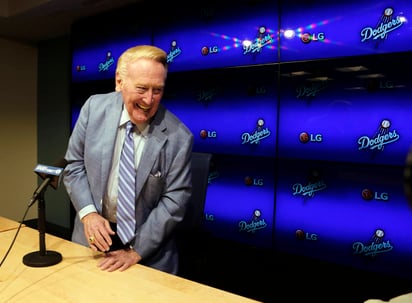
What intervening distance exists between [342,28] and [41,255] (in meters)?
1.84

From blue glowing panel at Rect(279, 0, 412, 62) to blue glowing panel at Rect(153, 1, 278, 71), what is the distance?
12cm

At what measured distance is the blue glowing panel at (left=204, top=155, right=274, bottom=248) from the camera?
2.42 m

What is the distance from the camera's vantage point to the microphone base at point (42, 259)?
1230mm

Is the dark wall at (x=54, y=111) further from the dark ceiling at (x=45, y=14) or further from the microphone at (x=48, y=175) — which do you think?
the microphone at (x=48, y=175)

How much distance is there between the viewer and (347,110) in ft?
6.88

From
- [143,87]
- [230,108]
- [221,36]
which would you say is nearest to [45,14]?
[221,36]

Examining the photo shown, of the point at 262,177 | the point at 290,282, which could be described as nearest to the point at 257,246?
the point at 290,282

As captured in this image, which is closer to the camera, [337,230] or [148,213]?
[148,213]

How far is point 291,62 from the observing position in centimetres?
222

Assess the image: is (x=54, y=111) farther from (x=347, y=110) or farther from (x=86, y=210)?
(x=347, y=110)

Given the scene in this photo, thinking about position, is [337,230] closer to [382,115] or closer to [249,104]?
[382,115]

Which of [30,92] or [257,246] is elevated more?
[30,92]

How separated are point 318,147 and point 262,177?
1.41ft

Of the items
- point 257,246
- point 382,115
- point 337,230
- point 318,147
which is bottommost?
point 257,246
